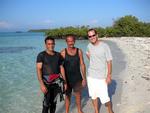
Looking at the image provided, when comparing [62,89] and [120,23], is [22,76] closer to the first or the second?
[62,89]

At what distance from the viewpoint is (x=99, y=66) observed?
6340 mm

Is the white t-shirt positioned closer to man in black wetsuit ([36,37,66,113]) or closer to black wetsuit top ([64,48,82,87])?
black wetsuit top ([64,48,82,87])

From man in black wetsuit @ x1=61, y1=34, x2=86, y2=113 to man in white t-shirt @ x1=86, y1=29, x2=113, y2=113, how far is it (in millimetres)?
299

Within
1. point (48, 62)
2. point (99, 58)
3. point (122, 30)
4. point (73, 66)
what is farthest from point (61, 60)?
point (122, 30)

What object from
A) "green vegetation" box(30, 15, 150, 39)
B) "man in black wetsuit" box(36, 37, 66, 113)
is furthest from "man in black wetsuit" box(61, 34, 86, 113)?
"green vegetation" box(30, 15, 150, 39)

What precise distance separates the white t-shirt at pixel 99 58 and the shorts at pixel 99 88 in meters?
0.11

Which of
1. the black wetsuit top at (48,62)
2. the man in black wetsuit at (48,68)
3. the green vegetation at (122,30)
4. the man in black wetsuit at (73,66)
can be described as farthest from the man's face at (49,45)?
the green vegetation at (122,30)

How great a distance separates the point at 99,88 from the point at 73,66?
754 mm

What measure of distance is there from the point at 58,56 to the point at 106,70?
3.58 feet

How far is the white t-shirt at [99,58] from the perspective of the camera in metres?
6.29

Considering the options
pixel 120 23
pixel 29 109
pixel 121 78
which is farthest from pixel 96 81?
pixel 120 23

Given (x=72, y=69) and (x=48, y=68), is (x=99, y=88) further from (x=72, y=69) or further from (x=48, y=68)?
(x=48, y=68)

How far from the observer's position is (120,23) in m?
78.1

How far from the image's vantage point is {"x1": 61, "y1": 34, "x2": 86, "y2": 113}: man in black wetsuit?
6553mm
